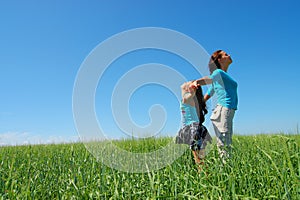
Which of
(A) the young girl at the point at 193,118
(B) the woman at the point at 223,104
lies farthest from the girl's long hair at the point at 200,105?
(B) the woman at the point at 223,104

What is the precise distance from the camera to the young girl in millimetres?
5059

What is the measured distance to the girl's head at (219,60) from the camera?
4.82 meters

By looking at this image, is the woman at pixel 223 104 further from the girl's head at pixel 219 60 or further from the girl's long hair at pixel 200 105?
the girl's long hair at pixel 200 105

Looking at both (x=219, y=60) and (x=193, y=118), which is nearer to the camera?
(x=219, y=60)

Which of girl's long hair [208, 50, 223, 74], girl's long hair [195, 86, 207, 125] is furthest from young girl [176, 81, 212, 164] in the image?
girl's long hair [208, 50, 223, 74]

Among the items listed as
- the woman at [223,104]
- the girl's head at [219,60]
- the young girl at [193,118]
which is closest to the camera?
the woman at [223,104]

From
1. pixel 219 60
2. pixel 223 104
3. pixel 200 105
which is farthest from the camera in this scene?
pixel 200 105

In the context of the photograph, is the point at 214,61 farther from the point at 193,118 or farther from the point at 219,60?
the point at 193,118

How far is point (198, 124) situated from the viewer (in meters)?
5.11

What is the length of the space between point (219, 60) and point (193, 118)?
111 centimetres

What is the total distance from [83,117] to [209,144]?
2393 millimetres

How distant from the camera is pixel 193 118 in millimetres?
5215

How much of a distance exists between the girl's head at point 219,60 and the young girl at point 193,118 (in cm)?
43

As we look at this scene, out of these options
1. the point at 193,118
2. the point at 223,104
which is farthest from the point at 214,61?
the point at 193,118
